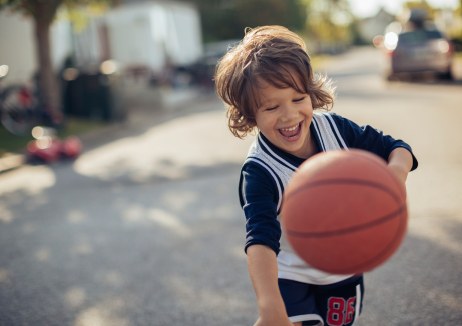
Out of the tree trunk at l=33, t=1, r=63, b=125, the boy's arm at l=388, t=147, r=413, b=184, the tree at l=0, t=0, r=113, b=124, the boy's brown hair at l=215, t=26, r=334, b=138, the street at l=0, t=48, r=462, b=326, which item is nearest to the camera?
the boy's brown hair at l=215, t=26, r=334, b=138

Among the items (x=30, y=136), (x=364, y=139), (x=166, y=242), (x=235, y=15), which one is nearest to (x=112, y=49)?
(x=30, y=136)

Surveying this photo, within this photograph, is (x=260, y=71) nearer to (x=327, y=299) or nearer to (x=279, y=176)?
(x=279, y=176)

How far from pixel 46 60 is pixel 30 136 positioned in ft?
6.84

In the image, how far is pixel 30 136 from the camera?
41.0 ft

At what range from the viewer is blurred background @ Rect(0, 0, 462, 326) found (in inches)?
158

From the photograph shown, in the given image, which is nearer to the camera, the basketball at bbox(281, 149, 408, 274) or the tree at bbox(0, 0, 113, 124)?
the basketball at bbox(281, 149, 408, 274)

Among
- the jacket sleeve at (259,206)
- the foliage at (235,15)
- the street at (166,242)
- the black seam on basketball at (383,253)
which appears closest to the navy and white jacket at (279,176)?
the jacket sleeve at (259,206)

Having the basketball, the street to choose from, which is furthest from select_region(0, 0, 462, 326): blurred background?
the basketball

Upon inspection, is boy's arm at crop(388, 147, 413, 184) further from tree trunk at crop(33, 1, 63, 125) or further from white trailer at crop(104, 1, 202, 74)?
white trailer at crop(104, 1, 202, 74)

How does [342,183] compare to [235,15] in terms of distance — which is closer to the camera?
[342,183]

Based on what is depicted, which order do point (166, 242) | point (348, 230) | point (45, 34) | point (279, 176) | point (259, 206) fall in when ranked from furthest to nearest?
point (45, 34) < point (166, 242) < point (279, 176) < point (259, 206) < point (348, 230)

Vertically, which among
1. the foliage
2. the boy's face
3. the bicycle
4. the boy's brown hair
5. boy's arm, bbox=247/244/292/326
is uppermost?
the boy's brown hair

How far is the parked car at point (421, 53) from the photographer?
16984 mm

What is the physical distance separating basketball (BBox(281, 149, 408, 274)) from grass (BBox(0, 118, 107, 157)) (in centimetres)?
952
